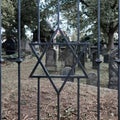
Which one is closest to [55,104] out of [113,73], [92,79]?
[92,79]

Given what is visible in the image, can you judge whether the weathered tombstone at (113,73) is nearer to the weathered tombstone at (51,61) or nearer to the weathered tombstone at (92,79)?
the weathered tombstone at (92,79)

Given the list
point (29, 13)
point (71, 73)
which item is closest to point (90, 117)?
point (71, 73)

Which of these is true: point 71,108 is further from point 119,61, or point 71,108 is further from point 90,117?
point 119,61

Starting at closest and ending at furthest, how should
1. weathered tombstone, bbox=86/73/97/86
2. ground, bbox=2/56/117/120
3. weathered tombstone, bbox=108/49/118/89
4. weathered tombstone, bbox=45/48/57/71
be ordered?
ground, bbox=2/56/117/120 → weathered tombstone, bbox=86/73/97/86 → weathered tombstone, bbox=108/49/118/89 → weathered tombstone, bbox=45/48/57/71

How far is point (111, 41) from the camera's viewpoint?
16797mm

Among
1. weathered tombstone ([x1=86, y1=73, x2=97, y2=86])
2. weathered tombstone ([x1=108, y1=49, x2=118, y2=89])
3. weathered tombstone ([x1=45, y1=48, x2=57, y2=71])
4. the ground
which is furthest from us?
weathered tombstone ([x1=45, y1=48, x2=57, y2=71])

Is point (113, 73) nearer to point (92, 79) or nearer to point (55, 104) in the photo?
point (92, 79)

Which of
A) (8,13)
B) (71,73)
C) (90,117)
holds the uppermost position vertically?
(8,13)

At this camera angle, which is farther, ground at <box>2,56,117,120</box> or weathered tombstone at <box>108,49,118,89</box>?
weathered tombstone at <box>108,49,118,89</box>

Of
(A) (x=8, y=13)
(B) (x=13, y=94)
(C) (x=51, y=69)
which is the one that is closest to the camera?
(B) (x=13, y=94)

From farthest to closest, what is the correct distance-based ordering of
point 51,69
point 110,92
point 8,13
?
point 8,13, point 51,69, point 110,92

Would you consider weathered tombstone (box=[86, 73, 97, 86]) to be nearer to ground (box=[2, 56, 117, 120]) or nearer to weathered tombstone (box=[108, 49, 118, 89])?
weathered tombstone (box=[108, 49, 118, 89])

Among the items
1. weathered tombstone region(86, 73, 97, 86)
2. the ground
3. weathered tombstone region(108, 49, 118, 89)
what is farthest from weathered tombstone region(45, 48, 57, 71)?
the ground

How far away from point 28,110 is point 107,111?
3.46 ft
